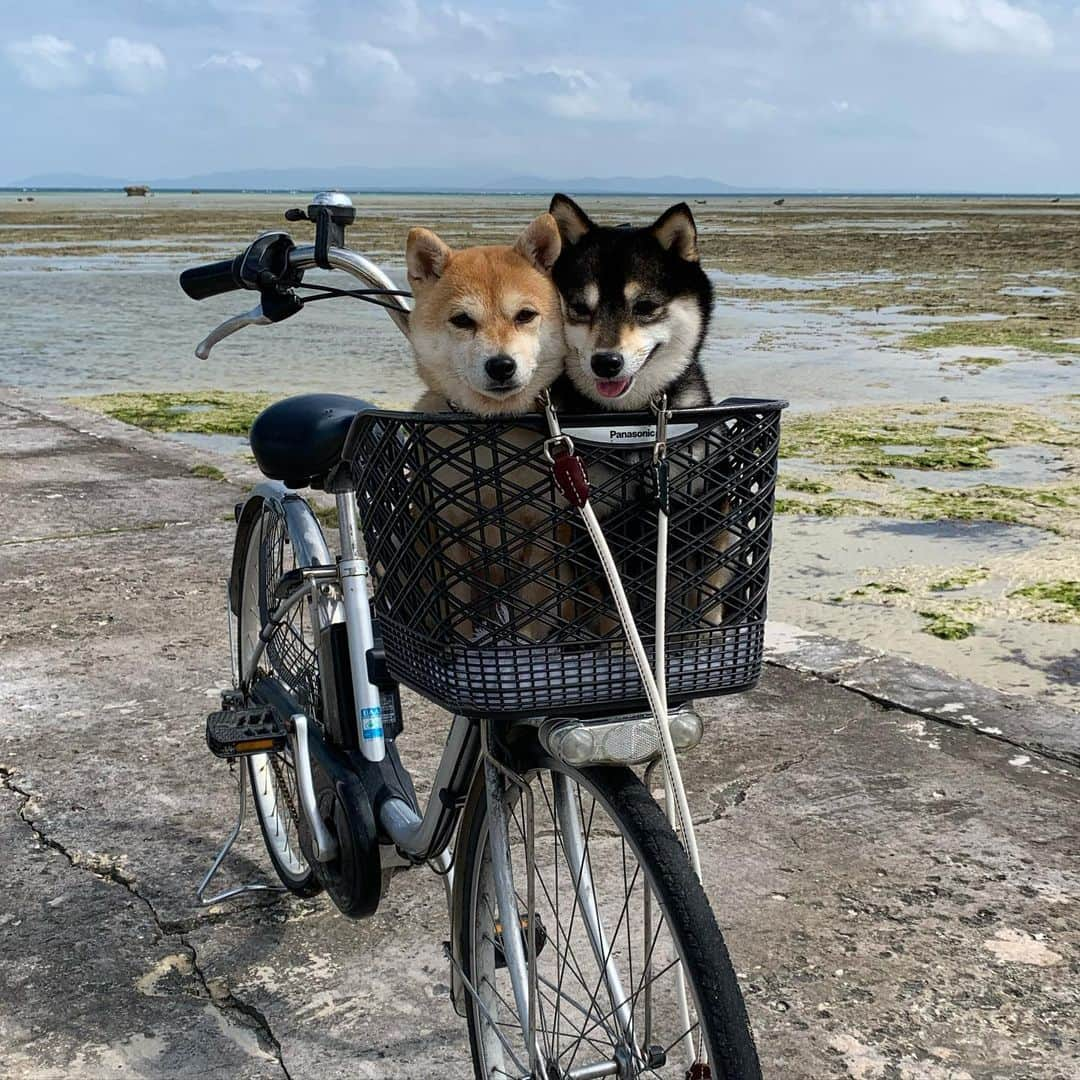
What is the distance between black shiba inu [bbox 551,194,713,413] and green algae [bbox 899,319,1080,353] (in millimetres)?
12616

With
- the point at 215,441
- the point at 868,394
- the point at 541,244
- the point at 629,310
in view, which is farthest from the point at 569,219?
the point at 868,394

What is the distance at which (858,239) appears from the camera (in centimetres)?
4006

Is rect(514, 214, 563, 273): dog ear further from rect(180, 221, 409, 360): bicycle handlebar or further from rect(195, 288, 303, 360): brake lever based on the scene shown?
rect(195, 288, 303, 360): brake lever

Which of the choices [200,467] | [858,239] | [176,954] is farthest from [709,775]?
[858,239]

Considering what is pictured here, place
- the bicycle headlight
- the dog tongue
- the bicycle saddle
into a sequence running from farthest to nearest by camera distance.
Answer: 1. the bicycle saddle
2. the dog tongue
3. the bicycle headlight

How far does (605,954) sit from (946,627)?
3.38m

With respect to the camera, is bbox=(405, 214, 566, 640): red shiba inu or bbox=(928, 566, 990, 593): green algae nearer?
bbox=(405, 214, 566, 640): red shiba inu

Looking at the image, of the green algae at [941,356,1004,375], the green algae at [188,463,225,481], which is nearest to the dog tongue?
the green algae at [188,463,225,481]

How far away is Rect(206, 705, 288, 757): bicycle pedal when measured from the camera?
8.89 ft

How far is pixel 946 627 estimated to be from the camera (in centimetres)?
506

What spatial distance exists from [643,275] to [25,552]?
441cm

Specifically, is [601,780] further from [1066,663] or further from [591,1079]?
[1066,663]

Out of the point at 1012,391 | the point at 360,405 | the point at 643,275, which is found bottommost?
the point at 1012,391

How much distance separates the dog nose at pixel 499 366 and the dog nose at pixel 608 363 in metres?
0.12
